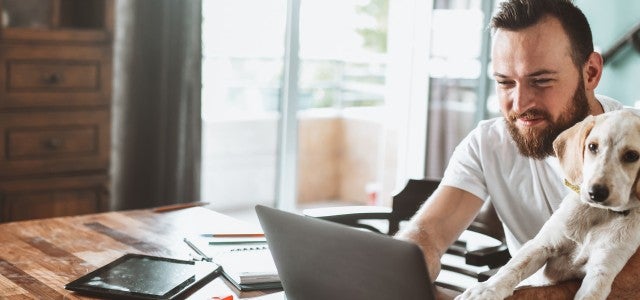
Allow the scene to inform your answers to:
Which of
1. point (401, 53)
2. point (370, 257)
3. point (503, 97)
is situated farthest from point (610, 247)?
point (401, 53)

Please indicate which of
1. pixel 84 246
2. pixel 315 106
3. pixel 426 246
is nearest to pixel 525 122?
pixel 426 246

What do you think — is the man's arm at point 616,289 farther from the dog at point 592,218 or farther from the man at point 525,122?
the man at point 525,122

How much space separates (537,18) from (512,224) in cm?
48

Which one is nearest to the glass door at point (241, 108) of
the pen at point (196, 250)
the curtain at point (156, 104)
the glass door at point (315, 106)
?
the glass door at point (315, 106)

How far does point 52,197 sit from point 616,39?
9.85ft

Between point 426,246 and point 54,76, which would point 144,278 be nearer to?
point 426,246

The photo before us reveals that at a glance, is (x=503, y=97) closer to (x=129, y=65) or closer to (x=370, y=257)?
(x=370, y=257)

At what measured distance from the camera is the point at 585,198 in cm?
129

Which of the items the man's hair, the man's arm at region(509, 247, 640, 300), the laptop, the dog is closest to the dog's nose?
the dog

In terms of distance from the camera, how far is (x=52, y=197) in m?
3.49

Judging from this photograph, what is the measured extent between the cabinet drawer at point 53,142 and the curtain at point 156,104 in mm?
527

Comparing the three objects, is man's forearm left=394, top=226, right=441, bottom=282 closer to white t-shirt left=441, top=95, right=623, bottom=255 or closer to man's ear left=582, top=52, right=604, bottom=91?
white t-shirt left=441, top=95, right=623, bottom=255

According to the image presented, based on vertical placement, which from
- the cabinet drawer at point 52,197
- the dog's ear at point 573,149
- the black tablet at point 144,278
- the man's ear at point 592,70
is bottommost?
the cabinet drawer at point 52,197

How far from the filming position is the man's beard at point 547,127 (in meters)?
1.69
